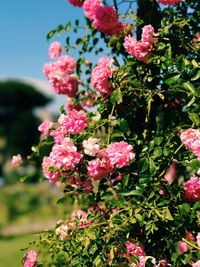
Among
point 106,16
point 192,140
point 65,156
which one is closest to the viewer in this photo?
point 192,140

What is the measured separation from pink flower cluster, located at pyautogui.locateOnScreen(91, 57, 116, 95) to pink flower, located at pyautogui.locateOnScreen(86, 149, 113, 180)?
0.36 m

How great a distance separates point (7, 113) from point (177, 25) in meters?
43.9

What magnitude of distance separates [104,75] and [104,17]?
53cm

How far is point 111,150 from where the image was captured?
7.91 feet

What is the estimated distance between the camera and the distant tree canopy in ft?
133

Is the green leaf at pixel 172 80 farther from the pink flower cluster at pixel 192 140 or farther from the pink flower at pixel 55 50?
the pink flower at pixel 55 50

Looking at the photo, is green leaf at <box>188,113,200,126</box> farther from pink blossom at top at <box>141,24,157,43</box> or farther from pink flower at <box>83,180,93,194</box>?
pink flower at <box>83,180,93,194</box>

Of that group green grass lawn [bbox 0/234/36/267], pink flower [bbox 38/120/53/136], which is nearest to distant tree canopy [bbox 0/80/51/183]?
green grass lawn [bbox 0/234/36/267]

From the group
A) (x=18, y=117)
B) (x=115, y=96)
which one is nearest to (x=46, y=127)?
(x=115, y=96)

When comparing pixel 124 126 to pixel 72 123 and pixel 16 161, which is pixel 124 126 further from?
pixel 16 161

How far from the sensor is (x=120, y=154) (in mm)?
2385

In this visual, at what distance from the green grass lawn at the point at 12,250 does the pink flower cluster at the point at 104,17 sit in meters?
6.41

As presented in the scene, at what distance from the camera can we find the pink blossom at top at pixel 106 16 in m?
2.98

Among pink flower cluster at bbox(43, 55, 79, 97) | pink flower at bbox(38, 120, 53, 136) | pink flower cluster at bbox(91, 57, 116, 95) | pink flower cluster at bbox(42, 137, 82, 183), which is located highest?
pink flower cluster at bbox(43, 55, 79, 97)
